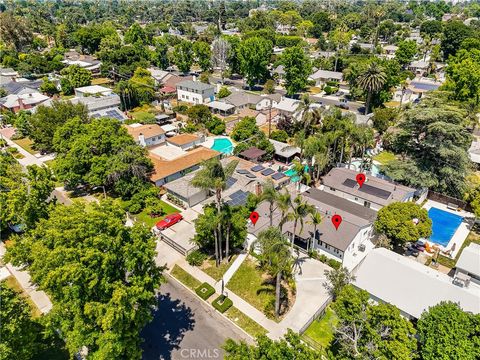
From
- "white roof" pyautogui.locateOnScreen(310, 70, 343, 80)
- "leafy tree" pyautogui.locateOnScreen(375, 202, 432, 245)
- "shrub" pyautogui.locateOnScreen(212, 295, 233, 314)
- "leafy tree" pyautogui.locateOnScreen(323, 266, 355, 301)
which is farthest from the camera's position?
"white roof" pyautogui.locateOnScreen(310, 70, 343, 80)

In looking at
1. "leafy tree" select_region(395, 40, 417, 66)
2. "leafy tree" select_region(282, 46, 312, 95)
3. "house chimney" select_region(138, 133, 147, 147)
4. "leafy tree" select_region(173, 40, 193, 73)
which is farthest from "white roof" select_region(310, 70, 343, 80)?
"house chimney" select_region(138, 133, 147, 147)

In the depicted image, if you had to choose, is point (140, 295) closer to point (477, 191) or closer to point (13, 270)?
point (13, 270)

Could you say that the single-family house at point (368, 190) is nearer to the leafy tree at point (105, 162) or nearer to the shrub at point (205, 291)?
the shrub at point (205, 291)

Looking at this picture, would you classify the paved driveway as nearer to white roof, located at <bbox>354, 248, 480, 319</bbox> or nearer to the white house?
white roof, located at <bbox>354, 248, 480, 319</bbox>

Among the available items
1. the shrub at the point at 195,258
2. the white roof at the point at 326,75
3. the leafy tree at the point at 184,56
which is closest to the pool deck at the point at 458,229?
the shrub at the point at 195,258

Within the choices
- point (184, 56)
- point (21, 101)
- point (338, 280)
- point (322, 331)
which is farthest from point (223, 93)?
point (322, 331)

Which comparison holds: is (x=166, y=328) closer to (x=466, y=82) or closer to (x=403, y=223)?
(x=403, y=223)
